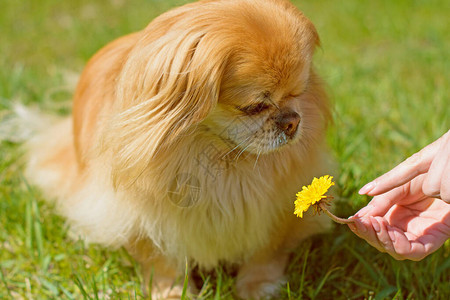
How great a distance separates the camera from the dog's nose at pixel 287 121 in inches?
62.6

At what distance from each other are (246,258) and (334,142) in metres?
0.87

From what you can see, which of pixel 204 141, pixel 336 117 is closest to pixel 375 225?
pixel 204 141

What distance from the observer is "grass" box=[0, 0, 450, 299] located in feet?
6.47

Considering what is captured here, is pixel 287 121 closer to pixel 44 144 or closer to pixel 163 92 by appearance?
pixel 163 92

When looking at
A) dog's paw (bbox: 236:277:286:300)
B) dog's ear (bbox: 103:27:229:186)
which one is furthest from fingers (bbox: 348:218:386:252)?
dog's paw (bbox: 236:277:286:300)

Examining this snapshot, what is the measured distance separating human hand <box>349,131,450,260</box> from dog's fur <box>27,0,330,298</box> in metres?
0.35

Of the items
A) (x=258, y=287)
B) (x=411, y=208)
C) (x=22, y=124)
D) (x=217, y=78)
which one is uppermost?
(x=217, y=78)

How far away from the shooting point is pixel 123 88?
160 cm

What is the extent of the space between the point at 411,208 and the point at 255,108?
1.97 feet

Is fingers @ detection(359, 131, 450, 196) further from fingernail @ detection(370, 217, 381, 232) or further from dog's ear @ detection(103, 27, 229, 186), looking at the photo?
dog's ear @ detection(103, 27, 229, 186)

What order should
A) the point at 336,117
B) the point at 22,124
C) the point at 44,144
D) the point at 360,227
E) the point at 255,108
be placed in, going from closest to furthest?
1. the point at 360,227
2. the point at 255,108
3. the point at 336,117
4. the point at 44,144
5. the point at 22,124

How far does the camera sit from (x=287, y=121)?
1.59m

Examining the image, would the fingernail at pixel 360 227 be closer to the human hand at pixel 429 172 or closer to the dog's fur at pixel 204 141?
the human hand at pixel 429 172

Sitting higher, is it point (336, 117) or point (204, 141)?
point (204, 141)
